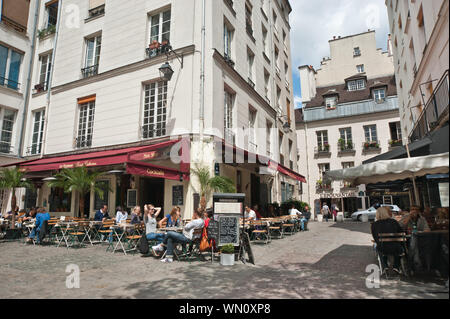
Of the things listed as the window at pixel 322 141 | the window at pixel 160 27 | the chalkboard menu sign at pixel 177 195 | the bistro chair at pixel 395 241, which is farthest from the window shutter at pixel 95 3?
the window at pixel 322 141

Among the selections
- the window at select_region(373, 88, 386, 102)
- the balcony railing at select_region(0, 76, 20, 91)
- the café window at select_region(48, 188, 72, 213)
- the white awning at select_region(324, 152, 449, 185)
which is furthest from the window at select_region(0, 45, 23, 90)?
the window at select_region(373, 88, 386, 102)

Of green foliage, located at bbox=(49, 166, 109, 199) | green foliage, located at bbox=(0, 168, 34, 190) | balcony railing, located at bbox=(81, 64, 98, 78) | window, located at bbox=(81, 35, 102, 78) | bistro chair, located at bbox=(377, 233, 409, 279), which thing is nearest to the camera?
bistro chair, located at bbox=(377, 233, 409, 279)

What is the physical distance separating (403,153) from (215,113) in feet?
20.6

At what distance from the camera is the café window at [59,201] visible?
1327 cm

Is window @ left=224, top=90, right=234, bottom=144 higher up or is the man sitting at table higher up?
window @ left=224, top=90, right=234, bottom=144

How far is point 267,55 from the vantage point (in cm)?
1769

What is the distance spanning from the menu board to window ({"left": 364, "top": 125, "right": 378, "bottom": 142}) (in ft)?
75.9

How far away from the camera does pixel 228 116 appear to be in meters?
12.4

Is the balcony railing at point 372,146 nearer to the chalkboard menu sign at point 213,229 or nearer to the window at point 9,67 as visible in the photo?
the chalkboard menu sign at point 213,229

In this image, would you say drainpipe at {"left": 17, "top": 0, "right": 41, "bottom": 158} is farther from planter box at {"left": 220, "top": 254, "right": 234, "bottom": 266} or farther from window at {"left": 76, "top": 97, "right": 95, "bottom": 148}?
planter box at {"left": 220, "top": 254, "right": 234, "bottom": 266}

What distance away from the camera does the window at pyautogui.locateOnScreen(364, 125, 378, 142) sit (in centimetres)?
2541

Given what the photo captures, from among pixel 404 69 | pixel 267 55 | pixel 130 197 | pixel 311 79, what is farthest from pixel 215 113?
pixel 311 79

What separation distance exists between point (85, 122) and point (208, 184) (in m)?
7.59

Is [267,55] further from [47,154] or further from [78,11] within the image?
[47,154]
